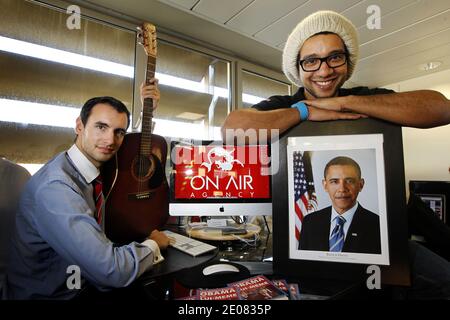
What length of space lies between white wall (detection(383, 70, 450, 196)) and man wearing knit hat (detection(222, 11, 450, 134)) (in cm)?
234

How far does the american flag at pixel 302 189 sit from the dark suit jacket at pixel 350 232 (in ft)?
0.05

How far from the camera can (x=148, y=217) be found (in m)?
1.06

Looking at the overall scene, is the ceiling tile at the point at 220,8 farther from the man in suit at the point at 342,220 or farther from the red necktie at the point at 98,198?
the man in suit at the point at 342,220

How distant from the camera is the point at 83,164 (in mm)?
872

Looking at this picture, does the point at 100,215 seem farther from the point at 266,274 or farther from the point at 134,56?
the point at 134,56

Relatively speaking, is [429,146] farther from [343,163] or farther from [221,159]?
[343,163]

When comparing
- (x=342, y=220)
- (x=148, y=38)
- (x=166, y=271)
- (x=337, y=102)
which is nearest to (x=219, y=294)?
(x=166, y=271)

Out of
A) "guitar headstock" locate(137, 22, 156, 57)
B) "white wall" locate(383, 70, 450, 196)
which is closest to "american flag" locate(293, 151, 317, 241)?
"guitar headstock" locate(137, 22, 156, 57)

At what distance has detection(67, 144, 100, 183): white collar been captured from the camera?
0.86 metres

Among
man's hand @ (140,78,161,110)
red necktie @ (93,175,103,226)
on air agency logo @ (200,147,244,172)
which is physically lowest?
red necktie @ (93,175,103,226)

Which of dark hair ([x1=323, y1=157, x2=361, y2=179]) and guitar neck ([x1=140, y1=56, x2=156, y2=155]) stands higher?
guitar neck ([x1=140, y1=56, x2=156, y2=155])

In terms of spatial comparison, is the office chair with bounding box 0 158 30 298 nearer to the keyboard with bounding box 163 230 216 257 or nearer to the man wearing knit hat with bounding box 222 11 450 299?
the keyboard with bounding box 163 230 216 257

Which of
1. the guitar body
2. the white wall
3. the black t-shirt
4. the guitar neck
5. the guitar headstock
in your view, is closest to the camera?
the black t-shirt
